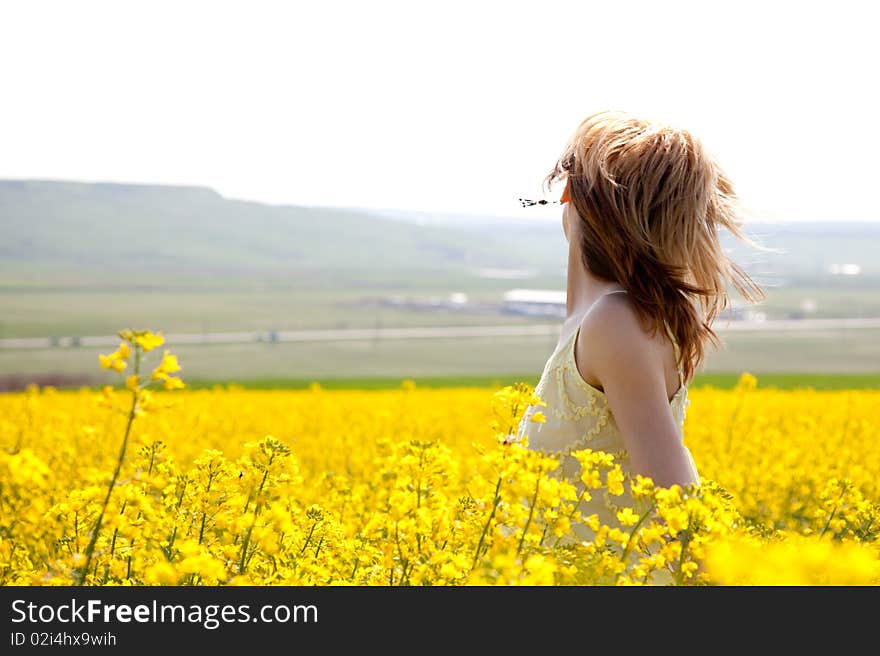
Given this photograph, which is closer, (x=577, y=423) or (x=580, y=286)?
(x=577, y=423)

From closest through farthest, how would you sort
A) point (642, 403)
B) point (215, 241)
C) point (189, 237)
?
1. point (642, 403)
2. point (189, 237)
3. point (215, 241)

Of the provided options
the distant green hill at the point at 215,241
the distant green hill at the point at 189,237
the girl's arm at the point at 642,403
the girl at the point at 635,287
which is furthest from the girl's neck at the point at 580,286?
the distant green hill at the point at 189,237

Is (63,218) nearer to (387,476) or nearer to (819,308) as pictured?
(819,308)

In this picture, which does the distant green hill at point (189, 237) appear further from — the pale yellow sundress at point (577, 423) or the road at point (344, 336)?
the pale yellow sundress at point (577, 423)

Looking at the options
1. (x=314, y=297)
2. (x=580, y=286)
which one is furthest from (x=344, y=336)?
(x=580, y=286)

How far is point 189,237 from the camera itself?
179625 mm

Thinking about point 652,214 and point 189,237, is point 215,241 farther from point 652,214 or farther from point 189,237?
point 652,214

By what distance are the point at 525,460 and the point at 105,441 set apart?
210 inches

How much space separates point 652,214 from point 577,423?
0.50 m

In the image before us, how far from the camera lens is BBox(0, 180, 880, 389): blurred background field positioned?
153ft

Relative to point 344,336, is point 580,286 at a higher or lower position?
higher

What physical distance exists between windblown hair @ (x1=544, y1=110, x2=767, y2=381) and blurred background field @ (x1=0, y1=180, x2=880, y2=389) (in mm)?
210

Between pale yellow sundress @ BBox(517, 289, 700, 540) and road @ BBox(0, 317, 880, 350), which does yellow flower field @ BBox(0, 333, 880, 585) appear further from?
road @ BBox(0, 317, 880, 350)

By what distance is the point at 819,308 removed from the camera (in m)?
102
